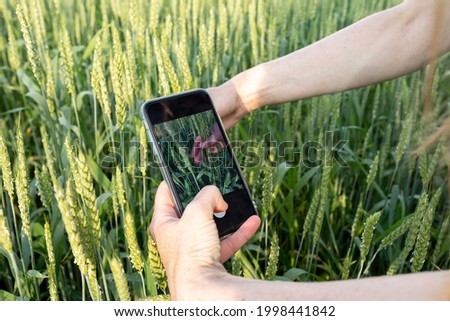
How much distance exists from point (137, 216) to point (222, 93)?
0.34m

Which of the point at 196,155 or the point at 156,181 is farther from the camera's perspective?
the point at 156,181

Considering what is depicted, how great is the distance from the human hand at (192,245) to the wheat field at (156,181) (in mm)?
30

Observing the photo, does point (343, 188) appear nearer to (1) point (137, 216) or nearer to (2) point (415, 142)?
(2) point (415, 142)

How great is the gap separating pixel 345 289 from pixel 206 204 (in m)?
0.22

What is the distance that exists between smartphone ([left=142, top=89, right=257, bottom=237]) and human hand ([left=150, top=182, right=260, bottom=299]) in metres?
0.08

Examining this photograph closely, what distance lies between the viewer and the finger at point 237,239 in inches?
32.4

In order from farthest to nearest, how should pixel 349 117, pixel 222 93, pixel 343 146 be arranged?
pixel 349 117 → pixel 343 146 → pixel 222 93

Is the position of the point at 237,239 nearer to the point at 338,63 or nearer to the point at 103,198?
the point at 103,198

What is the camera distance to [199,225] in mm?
703

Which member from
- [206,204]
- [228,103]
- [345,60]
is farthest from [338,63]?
[206,204]

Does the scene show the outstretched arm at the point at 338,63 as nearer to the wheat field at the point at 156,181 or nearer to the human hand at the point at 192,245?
the wheat field at the point at 156,181

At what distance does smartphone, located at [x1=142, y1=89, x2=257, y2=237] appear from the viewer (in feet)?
2.79

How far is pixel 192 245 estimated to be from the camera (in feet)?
2.28
